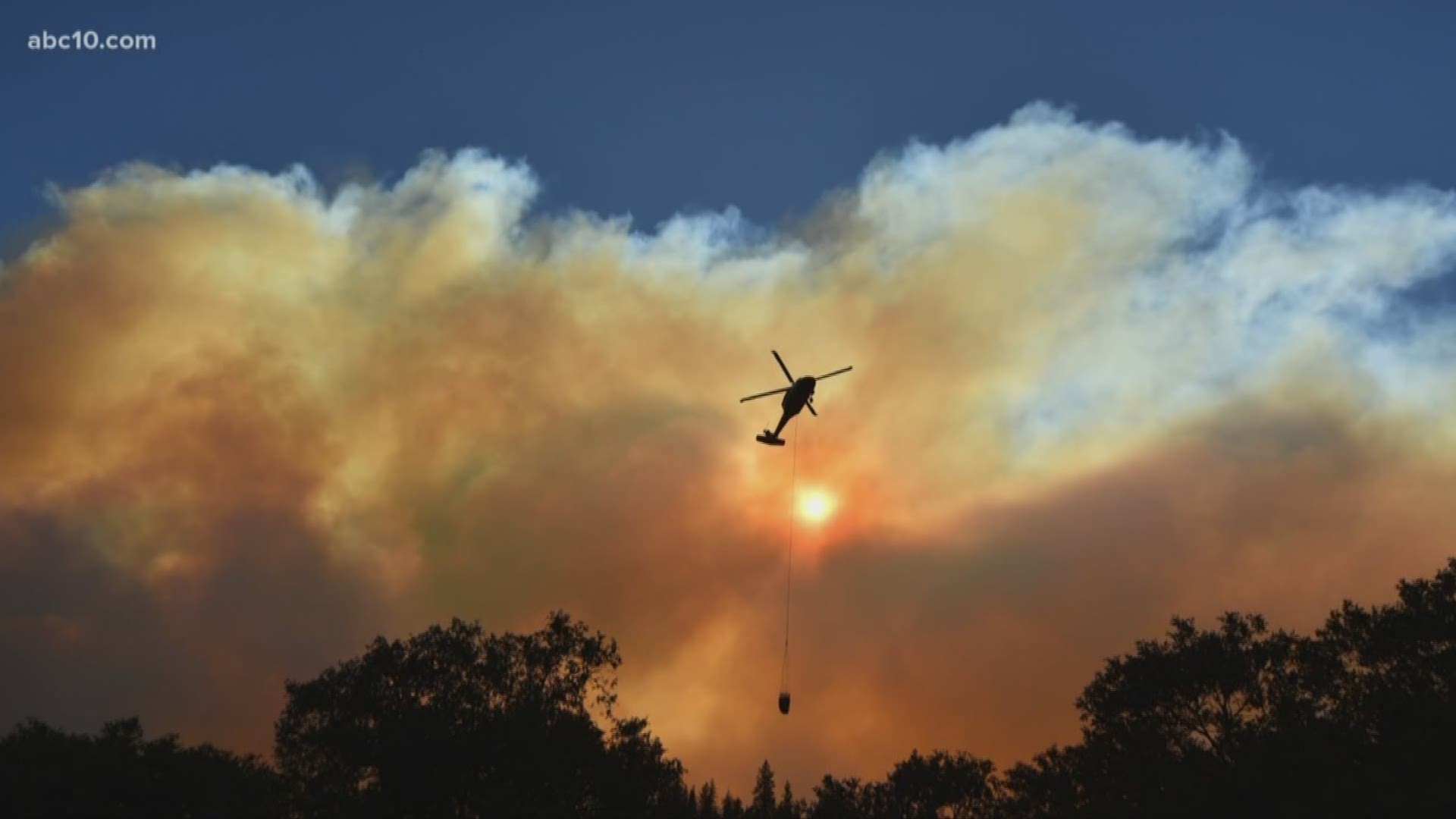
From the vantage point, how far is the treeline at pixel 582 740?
47500 millimetres

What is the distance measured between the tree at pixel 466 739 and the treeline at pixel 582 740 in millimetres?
103

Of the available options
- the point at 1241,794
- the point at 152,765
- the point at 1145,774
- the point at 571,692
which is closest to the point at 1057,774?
the point at 1145,774

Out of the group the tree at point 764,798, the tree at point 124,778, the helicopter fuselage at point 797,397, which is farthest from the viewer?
the tree at point 764,798

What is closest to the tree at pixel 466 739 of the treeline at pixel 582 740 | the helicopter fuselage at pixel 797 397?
the treeline at pixel 582 740

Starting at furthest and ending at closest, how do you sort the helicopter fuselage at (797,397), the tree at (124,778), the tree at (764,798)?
1. the tree at (764,798)
2. the tree at (124,778)
3. the helicopter fuselage at (797,397)

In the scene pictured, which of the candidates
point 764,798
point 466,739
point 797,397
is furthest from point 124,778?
point 764,798

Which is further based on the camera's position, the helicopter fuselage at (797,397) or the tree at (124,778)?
the tree at (124,778)

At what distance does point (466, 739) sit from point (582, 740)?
6.85 m

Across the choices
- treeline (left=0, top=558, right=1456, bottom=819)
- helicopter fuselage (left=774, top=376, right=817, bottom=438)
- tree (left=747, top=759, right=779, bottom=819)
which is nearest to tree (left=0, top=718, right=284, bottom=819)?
treeline (left=0, top=558, right=1456, bottom=819)

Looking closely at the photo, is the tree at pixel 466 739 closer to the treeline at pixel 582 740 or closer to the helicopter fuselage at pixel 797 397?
the treeline at pixel 582 740

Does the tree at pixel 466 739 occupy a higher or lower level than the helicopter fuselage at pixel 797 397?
lower

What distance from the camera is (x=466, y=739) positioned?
5288 cm

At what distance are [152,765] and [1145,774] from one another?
60296 mm

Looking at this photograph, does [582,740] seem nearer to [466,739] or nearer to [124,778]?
[466,739]
